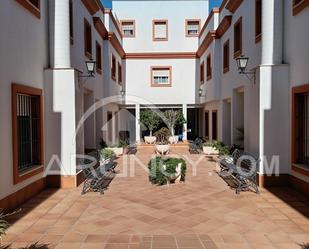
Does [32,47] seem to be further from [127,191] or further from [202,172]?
[202,172]

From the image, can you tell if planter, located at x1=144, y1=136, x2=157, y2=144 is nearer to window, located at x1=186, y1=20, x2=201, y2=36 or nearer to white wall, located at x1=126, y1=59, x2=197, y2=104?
white wall, located at x1=126, y1=59, x2=197, y2=104

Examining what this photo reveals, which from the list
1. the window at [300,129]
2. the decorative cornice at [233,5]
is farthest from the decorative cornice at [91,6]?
the window at [300,129]

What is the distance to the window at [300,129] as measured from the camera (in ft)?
26.7

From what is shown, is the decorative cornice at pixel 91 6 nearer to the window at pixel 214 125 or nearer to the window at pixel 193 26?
the window at pixel 214 125

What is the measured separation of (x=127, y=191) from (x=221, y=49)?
31.2 ft

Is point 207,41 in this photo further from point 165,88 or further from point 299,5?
point 299,5

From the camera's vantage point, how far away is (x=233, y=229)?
18.1 feet

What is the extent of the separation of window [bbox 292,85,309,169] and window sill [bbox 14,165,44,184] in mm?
6424

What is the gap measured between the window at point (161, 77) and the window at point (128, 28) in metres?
3.00

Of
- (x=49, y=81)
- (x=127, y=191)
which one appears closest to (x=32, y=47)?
(x=49, y=81)

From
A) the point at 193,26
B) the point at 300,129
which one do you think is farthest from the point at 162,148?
the point at 193,26

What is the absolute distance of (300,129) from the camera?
823 cm

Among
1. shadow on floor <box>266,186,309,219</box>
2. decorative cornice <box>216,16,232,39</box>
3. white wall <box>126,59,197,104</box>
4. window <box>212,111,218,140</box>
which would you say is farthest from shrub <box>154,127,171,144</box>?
shadow on floor <box>266,186,309,219</box>

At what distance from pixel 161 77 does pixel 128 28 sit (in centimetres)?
417
